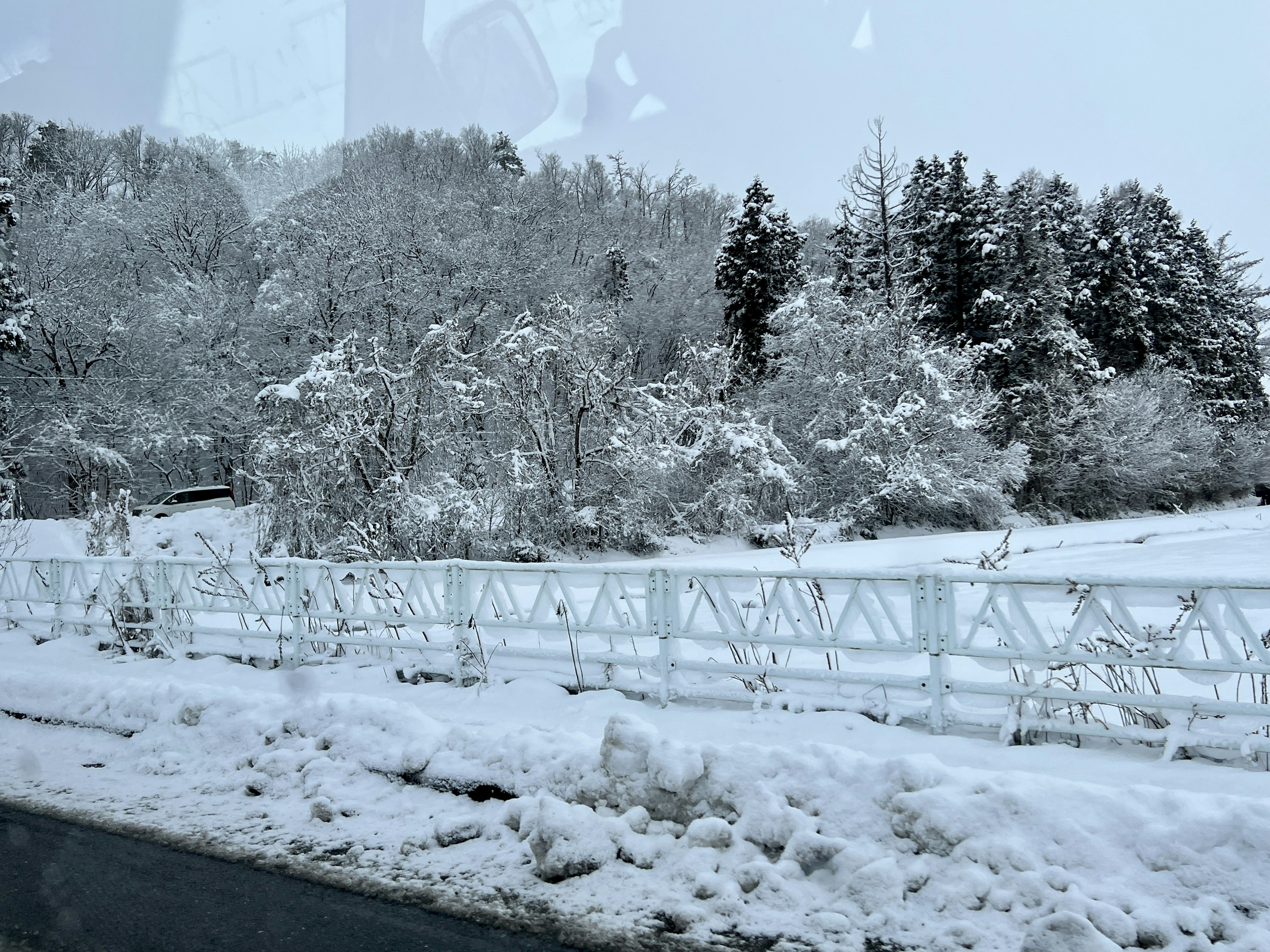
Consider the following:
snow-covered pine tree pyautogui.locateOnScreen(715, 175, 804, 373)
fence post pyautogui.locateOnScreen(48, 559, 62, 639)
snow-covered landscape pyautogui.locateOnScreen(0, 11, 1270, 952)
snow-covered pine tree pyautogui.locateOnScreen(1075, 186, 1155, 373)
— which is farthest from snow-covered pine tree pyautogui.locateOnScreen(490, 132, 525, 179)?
fence post pyautogui.locateOnScreen(48, 559, 62, 639)

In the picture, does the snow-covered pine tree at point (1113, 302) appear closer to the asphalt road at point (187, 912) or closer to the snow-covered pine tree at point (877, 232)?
the snow-covered pine tree at point (877, 232)

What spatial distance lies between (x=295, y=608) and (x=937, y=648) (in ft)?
20.3

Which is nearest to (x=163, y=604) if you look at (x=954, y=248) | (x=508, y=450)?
(x=508, y=450)

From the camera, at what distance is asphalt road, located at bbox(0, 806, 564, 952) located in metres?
3.46

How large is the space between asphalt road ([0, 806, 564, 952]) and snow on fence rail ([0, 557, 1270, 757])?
10.2 ft

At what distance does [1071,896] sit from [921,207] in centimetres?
3692

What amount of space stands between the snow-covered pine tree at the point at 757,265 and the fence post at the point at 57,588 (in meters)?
24.8

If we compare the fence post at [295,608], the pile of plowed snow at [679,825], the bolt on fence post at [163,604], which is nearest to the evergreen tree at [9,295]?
the bolt on fence post at [163,604]

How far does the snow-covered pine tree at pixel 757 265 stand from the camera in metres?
32.2

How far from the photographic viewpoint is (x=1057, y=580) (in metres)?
5.27

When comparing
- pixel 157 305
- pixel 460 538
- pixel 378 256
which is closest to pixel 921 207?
pixel 378 256

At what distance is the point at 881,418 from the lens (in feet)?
76.9

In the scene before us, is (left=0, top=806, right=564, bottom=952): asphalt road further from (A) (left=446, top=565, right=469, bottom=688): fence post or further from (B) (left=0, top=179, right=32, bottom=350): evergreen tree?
(B) (left=0, top=179, right=32, bottom=350): evergreen tree

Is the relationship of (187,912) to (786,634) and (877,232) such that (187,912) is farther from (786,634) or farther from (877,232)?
(877,232)
